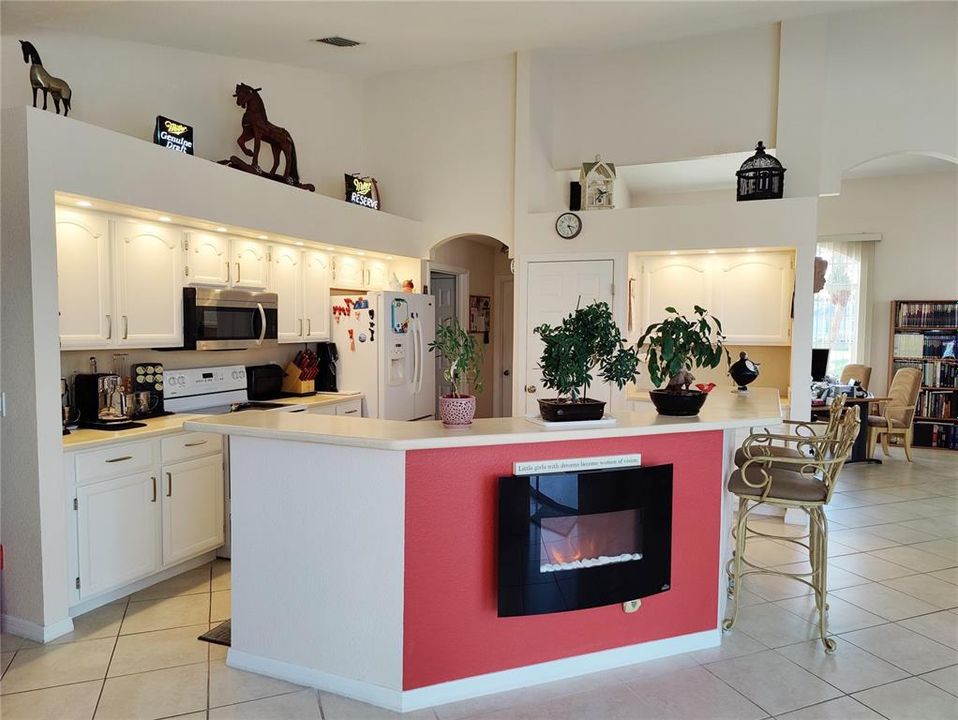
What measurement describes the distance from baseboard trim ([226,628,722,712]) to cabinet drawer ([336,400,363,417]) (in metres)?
2.40

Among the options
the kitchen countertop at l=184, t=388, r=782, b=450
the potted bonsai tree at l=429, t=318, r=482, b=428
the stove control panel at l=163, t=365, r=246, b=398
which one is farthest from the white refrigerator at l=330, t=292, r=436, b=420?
the potted bonsai tree at l=429, t=318, r=482, b=428

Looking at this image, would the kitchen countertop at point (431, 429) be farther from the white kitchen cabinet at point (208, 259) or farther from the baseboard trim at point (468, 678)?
the white kitchen cabinet at point (208, 259)

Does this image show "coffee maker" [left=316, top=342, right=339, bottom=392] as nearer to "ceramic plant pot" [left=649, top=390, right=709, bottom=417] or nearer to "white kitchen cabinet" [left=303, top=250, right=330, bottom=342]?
"white kitchen cabinet" [left=303, top=250, right=330, bottom=342]

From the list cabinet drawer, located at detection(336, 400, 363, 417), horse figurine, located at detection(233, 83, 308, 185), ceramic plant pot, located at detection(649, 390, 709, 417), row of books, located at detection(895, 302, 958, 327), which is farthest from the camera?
row of books, located at detection(895, 302, 958, 327)

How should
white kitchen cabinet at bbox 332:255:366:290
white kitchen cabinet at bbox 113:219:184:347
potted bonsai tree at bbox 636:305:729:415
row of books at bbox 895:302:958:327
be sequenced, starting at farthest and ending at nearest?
row of books at bbox 895:302:958:327 < white kitchen cabinet at bbox 332:255:366:290 < white kitchen cabinet at bbox 113:219:184:347 < potted bonsai tree at bbox 636:305:729:415

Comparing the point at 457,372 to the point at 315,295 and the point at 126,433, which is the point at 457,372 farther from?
the point at 315,295

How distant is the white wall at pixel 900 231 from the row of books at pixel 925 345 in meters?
0.19

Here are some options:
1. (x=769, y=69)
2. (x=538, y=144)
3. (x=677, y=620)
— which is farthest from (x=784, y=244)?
(x=677, y=620)

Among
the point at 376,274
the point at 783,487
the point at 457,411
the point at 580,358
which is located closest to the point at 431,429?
the point at 457,411

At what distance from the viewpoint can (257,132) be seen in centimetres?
467

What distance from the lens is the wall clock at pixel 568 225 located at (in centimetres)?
536

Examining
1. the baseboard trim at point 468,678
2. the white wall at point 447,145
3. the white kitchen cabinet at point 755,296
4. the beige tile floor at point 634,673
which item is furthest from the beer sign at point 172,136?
the white kitchen cabinet at point 755,296

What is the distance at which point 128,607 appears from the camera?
3.34 metres

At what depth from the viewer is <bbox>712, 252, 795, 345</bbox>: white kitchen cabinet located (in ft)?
16.8
